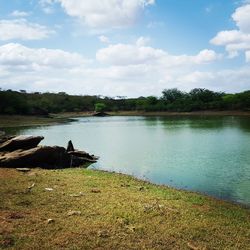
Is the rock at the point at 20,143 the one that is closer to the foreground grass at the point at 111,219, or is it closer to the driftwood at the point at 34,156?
the driftwood at the point at 34,156

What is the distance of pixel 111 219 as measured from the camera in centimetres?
1354

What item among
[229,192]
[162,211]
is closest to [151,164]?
[229,192]

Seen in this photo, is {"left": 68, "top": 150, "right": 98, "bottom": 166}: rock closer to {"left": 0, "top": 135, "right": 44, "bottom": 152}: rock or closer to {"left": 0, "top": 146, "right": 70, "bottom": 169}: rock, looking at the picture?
{"left": 0, "top": 146, "right": 70, "bottom": 169}: rock

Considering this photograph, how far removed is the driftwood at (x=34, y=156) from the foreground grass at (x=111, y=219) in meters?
8.11

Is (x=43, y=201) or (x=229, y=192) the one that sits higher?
(x=43, y=201)

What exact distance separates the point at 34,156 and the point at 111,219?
17347mm

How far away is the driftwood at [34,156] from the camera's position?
1106 inches

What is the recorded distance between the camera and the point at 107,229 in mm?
12352

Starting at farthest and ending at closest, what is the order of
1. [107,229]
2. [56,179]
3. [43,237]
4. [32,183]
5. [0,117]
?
[0,117] → [56,179] → [32,183] → [107,229] → [43,237]

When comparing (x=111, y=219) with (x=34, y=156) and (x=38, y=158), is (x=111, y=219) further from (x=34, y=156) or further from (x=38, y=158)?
(x=38, y=158)

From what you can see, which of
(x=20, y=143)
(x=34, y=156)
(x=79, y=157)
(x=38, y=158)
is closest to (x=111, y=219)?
(x=34, y=156)

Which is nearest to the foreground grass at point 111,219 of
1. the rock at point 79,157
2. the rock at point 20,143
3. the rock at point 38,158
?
the rock at point 38,158

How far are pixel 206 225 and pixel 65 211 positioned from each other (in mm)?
4992

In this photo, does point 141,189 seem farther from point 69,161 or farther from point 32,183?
point 69,161
